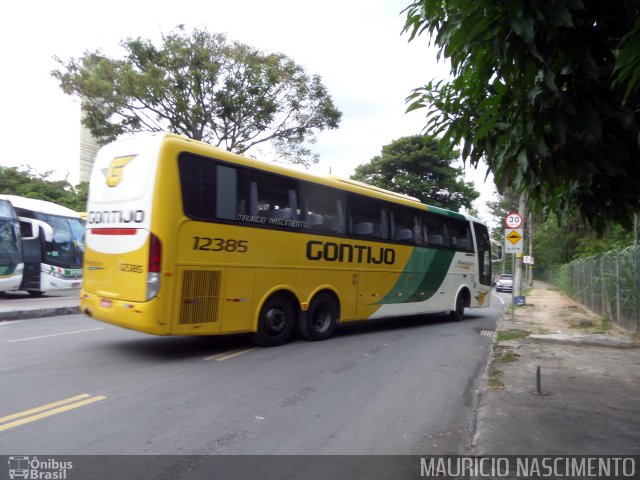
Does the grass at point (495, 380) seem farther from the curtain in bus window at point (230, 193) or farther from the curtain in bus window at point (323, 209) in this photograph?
the curtain in bus window at point (230, 193)

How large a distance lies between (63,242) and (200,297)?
449 inches

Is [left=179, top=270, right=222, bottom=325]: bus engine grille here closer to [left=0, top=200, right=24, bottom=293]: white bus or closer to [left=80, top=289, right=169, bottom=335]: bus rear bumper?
[left=80, top=289, right=169, bottom=335]: bus rear bumper

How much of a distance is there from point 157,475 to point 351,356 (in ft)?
16.9

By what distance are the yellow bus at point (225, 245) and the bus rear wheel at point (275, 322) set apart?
0.07 ft

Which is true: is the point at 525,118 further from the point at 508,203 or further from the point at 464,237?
the point at 508,203

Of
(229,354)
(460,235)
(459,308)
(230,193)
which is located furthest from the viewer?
(459,308)

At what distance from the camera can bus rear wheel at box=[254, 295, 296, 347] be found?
857 centimetres

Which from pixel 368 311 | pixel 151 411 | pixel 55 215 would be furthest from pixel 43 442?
pixel 55 215

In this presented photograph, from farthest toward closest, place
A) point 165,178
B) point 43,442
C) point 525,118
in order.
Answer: point 165,178 < point 43,442 < point 525,118

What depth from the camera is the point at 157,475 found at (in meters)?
3.64

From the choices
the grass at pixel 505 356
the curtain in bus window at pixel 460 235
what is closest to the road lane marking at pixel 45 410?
the grass at pixel 505 356

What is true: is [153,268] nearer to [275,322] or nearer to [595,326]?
[275,322]

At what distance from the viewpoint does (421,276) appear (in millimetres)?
12727

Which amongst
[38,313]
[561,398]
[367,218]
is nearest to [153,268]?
[367,218]
